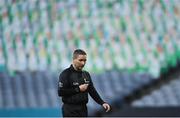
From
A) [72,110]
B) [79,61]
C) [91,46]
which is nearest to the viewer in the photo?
[79,61]

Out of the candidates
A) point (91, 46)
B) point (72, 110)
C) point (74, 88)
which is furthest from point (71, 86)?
point (91, 46)

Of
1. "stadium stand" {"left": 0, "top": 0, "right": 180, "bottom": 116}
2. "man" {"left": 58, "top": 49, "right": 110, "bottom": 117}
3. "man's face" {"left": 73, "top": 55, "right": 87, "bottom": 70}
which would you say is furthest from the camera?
"stadium stand" {"left": 0, "top": 0, "right": 180, "bottom": 116}

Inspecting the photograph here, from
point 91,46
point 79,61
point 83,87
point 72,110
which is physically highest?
point 91,46

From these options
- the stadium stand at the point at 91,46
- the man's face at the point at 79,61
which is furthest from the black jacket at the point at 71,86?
the stadium stand at the point at 91,46

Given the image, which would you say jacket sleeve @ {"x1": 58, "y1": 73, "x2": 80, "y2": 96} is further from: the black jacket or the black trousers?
the black trousers

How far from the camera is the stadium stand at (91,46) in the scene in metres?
11.6

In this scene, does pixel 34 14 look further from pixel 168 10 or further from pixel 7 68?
pixel 168 10

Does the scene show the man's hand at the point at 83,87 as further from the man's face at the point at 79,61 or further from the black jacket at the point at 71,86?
the man's face at the point at 79,61

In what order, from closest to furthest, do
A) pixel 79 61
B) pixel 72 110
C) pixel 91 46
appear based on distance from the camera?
pixel 79 61 → pixel 72 110 → pixel 91 46

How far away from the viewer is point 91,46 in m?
12.2

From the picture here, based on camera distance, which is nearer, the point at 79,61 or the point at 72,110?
the point at 79,61

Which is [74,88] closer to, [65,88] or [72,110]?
[65,88]

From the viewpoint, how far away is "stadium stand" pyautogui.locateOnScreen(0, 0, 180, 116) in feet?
38.2

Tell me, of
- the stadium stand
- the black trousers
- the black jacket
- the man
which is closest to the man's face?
the man
